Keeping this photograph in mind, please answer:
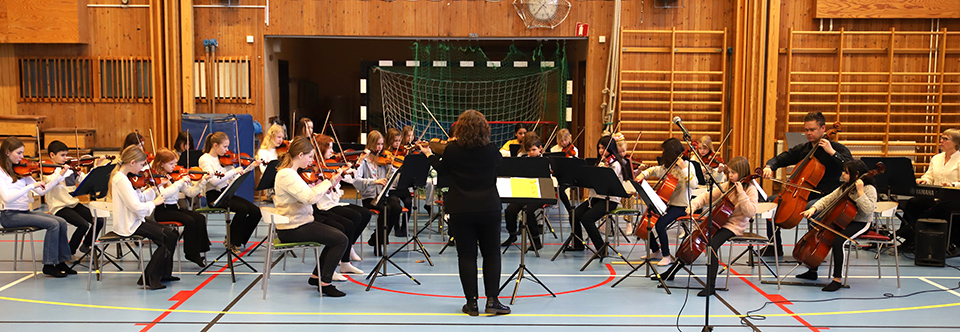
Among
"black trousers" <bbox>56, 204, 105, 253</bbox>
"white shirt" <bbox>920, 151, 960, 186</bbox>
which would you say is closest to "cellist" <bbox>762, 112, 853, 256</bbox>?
"white shirt" <bbox>920, 151, 960, 186</bbox>

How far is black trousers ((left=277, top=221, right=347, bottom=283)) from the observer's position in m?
5.03

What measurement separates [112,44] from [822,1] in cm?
1015

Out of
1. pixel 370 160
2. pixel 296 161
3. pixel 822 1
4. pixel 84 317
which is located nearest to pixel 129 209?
pixel 84 317

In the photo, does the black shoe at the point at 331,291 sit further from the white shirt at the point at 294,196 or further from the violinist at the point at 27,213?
the violinist at the point at 27,213

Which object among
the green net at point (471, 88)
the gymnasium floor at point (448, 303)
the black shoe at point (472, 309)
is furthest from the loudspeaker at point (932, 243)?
the green net at point (471, 88)

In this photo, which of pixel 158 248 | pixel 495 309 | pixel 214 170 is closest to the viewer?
pixel 495 309

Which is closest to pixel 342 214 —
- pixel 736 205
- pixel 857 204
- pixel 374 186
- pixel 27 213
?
pixel 374 186

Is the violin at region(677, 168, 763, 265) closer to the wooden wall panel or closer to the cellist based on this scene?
the cellist

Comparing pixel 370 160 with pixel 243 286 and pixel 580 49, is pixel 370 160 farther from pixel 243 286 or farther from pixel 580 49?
pixel 580 49

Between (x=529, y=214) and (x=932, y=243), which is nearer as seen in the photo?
(x=932, y=243)

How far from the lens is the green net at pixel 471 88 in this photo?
36.9 ft

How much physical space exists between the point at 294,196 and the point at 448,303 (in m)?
1.29

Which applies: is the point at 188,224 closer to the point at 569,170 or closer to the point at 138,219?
the point at 138,219

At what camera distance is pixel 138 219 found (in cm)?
526
